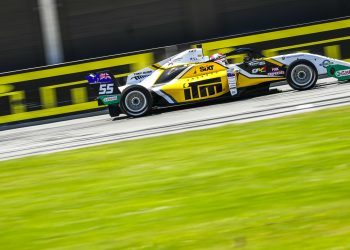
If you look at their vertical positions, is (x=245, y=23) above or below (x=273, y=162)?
above

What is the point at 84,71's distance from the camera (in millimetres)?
17500

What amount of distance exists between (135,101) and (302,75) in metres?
3.62

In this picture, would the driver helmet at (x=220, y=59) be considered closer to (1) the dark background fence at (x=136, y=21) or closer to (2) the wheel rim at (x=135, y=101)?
(2) the wheel rim at (x=135, y=101)

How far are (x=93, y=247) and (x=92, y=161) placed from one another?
423 cm

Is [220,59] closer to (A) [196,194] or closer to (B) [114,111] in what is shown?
(B) [114,111]

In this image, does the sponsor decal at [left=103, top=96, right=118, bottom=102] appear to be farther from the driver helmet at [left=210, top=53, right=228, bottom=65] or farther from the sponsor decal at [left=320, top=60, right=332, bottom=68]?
the sponsor decal at [left=320, top=60, right=332, bottom=68]

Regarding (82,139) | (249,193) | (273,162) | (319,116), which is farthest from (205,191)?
(82,139)

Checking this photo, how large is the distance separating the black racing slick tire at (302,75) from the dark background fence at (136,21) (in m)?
8.02

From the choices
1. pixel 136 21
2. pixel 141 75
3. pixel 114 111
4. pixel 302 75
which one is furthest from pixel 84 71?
pixel 136 21

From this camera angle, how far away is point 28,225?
20.3 feet

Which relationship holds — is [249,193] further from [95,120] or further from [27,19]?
[27,19]

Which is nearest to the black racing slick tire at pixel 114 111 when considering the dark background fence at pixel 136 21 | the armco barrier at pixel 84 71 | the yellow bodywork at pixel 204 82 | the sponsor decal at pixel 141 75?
the sponsor decal at pixel 141 75

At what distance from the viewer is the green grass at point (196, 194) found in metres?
5.14

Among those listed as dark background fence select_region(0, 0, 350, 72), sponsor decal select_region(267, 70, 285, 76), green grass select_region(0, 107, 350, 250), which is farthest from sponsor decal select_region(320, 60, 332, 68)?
dark background fence select_region(0, 0, 350, 72)
